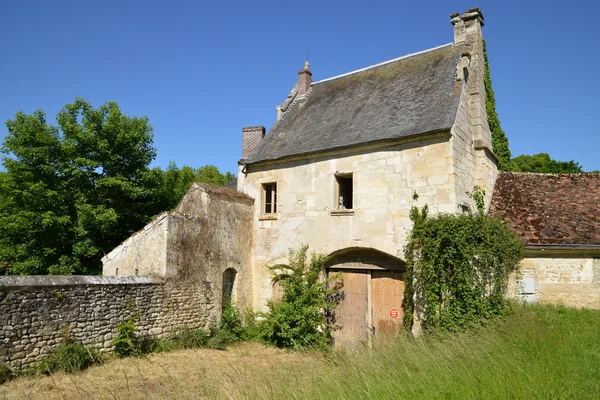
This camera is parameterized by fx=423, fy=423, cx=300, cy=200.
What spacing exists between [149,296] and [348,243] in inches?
212

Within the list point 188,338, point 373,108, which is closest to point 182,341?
point 188,338

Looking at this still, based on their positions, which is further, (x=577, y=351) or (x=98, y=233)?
(x=98, y=233)

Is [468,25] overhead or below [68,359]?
overhead

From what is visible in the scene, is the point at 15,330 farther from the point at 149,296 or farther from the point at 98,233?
the point at 98,233

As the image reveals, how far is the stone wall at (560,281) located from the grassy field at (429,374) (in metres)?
1.18

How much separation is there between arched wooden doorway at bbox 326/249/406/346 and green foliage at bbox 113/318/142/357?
5441mm

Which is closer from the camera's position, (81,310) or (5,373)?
(5,373)

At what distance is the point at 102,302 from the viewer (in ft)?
31.6

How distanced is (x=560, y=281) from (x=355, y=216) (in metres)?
5.46

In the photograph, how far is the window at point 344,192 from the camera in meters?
12.4

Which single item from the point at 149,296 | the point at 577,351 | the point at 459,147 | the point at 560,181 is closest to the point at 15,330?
the point at 149,296

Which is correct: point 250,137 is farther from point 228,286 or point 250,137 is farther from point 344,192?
point 228,286

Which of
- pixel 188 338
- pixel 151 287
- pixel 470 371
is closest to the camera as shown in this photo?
pixel 470 371

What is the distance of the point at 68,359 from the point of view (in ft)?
28.2
